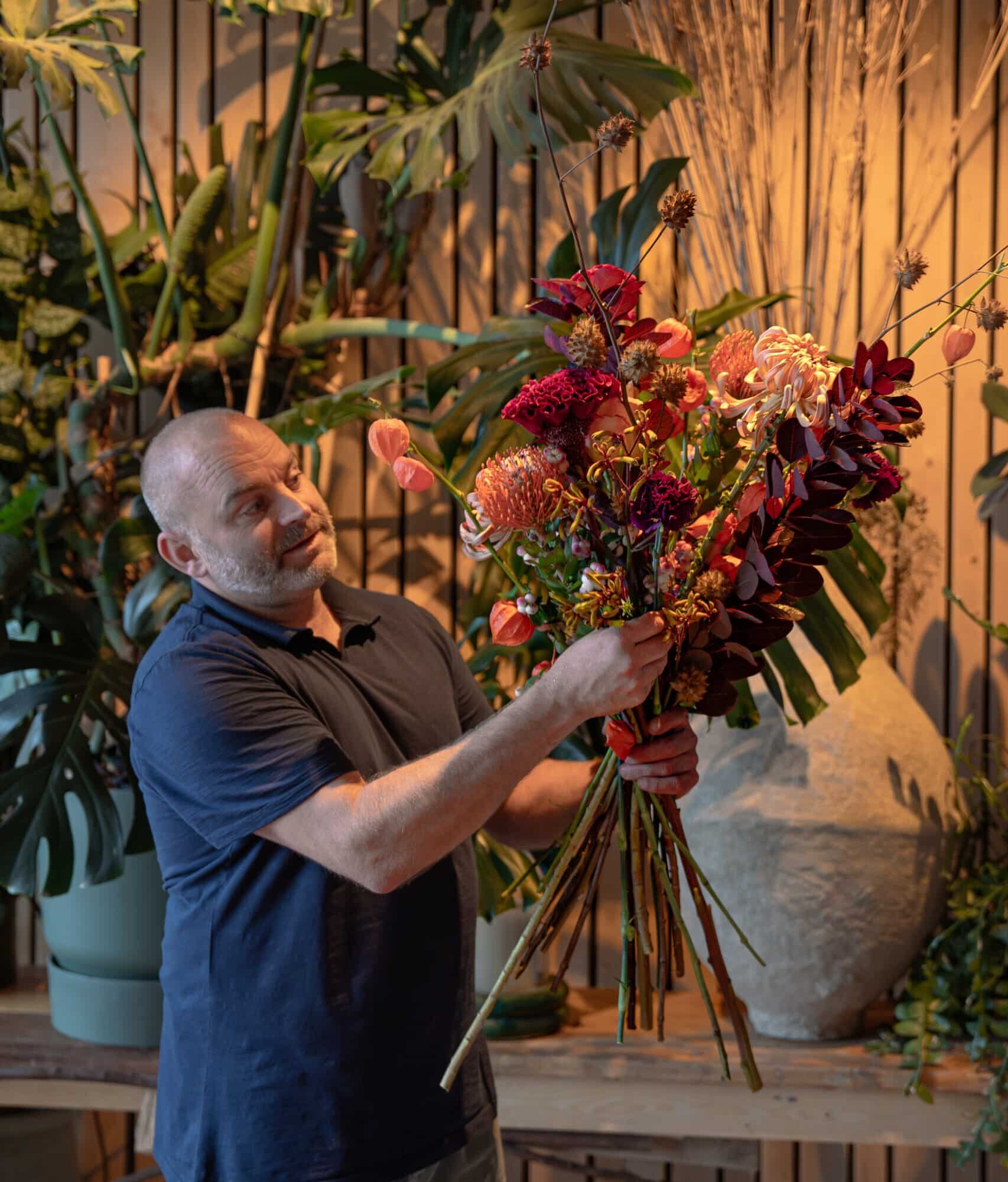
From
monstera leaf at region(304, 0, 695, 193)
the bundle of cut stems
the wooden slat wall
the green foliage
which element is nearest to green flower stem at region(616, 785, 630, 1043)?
the bundle of cut stems

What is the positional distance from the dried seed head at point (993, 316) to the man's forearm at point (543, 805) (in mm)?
719

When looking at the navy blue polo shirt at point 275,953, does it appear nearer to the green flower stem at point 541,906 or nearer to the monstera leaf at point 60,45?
the green flower stem at point 541,906

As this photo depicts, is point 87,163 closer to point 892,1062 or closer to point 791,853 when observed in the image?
point 791,853

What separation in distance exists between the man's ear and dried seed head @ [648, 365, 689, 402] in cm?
68

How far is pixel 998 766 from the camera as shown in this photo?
94.8 inches

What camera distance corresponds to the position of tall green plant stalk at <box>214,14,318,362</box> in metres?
2.38

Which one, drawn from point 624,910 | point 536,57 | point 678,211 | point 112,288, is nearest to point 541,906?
point 624,910

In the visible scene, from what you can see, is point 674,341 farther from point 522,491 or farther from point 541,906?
point 541,906

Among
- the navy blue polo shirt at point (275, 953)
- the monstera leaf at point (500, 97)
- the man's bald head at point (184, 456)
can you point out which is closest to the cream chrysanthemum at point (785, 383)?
the navy blue polo shirt at point (275, 953)

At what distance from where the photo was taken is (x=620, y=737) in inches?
45.0

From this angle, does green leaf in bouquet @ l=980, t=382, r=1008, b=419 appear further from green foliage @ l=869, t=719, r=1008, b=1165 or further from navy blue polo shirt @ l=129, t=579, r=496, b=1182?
navy blue polo shirt @ l=129, t=579, r=496, b=1182

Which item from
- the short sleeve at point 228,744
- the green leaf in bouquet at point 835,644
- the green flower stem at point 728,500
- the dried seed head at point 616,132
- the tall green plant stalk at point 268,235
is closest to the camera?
the dried seed head at point 616,132

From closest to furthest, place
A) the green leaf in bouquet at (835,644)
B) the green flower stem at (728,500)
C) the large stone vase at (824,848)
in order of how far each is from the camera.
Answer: the green flower stem at (728,500) < the green leaf in bouquet at (835,644) < the large stone vase at (824,848)

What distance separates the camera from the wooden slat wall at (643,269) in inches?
97.4
